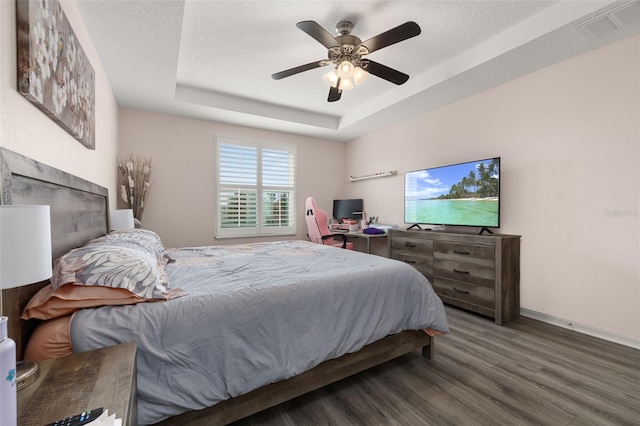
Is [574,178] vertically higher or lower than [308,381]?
higher

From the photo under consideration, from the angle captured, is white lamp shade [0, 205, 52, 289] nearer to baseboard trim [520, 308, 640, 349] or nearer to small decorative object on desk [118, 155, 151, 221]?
small decorative object on desk [118, 155, 151, 221]

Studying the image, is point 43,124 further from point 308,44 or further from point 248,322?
point 308,44

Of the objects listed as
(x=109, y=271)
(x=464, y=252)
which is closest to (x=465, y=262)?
(x=464, y=252)

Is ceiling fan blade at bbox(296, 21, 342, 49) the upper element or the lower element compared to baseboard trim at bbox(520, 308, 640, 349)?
upper

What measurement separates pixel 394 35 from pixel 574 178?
211 centimetres

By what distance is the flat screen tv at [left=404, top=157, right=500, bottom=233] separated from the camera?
285cm

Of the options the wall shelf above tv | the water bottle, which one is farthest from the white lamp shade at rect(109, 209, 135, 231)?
the wall shelf above tv

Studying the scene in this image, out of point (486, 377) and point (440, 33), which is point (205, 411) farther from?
point (440, 33)

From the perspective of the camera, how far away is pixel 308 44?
2562 millimetres

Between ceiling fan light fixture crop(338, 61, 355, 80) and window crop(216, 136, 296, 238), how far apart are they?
2.55 meters

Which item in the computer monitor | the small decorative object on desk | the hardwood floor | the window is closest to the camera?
the hardwood floor

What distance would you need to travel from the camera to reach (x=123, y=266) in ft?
3.93

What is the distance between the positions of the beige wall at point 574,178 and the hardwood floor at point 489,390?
1.47 ft

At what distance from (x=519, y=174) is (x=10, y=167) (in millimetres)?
3731
